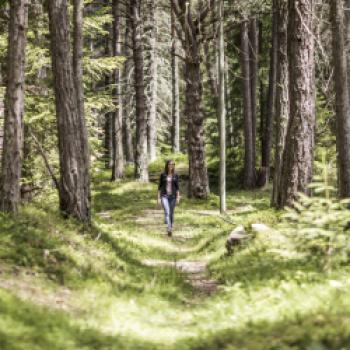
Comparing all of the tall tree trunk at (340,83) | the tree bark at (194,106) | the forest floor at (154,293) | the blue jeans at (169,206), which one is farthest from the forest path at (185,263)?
the tall tree trunk at (340,83)

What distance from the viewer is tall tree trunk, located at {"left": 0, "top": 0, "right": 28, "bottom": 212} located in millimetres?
10617

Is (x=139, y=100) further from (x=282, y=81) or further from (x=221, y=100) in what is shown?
(x=282, y=81)

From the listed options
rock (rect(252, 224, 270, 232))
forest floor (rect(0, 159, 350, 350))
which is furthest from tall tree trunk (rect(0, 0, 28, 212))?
rock (rect(252, 224, 270, 232))

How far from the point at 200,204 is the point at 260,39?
1478 cm

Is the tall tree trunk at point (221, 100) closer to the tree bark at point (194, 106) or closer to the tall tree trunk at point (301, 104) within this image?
the tree bark at point (194, 106)

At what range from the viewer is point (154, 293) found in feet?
27.7

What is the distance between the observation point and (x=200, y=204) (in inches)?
830

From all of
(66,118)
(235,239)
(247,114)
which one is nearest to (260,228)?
(235,239)

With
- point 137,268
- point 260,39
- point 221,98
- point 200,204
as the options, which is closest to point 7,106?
point 137,268

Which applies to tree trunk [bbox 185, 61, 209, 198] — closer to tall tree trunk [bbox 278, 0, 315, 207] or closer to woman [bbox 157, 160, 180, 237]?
woman [bbox 157, 160, 180, 237]

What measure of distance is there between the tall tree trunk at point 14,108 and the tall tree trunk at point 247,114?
1698 cm

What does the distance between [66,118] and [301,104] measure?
495 centimetres

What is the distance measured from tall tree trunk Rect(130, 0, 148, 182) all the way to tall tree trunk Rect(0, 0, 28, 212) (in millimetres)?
15169

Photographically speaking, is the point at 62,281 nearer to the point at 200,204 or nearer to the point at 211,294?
the point at 211,294
